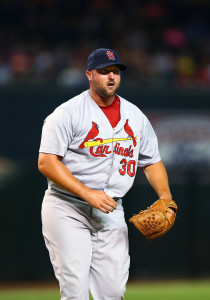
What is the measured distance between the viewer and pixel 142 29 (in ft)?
41.2

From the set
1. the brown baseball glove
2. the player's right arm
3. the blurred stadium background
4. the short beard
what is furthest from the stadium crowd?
the player's right arm

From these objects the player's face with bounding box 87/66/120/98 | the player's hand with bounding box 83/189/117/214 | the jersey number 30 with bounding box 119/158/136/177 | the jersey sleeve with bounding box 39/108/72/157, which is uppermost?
the player's face with bounding box 87/66/120/98

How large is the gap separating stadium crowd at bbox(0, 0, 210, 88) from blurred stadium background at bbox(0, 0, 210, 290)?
19 millimetres

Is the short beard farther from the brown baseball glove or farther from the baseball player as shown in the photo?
the brown baseball glove

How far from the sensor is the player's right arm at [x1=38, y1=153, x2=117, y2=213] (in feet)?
14.6

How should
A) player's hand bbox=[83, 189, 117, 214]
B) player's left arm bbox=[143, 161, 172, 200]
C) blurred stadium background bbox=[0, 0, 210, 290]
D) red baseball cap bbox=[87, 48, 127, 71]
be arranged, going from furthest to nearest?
1. blurred stadium background bbox=[0, 0, 210, 290]
2. player's left arm bbox=[143, 161, 172, 200]
3. red baseball cap bbox=[87, 48, 127, 71]
4. player's hand bbox=[83, 189, 117, 214]

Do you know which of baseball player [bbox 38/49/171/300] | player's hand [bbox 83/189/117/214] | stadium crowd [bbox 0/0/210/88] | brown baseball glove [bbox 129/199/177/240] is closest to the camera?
player's hand [bbox 83/189/117/214]

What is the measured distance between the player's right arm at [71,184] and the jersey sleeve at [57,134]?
48 mm

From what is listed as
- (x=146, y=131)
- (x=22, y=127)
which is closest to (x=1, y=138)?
(x=22, y=127)

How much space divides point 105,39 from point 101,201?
8.10 m

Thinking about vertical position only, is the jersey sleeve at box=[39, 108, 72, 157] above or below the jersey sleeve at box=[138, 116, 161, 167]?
above

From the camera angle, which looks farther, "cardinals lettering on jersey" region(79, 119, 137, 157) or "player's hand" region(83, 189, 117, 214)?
"cardinals lettering on jersey" region(79, 119, 137, 157)

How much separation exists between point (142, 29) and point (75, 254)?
335 inches

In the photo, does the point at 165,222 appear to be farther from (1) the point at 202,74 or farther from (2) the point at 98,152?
(1) the point at 202,74
